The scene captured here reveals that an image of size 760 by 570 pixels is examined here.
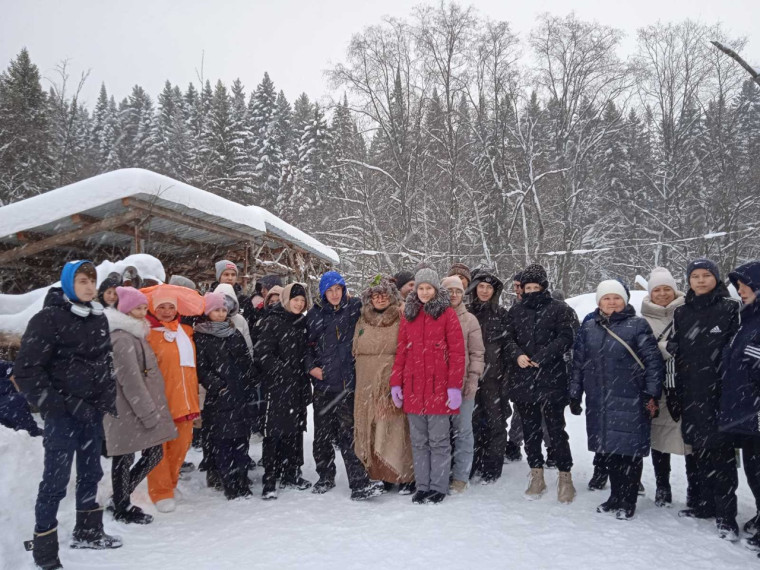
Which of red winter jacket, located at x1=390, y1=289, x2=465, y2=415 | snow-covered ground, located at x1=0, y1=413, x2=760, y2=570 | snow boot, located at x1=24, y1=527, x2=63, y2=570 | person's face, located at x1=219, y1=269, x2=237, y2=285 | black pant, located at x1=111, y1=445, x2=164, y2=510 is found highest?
person's face, located at x1=219, y1=269, x2=237, y2=285

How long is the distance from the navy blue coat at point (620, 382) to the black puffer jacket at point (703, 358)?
0.65ft

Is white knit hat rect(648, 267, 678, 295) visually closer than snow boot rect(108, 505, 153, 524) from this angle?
No

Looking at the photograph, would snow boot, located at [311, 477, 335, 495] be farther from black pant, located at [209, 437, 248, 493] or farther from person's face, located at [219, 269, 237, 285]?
person's face, located at [219, 269, 237, 285]

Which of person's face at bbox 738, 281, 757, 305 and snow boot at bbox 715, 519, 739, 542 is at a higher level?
person's face at bbox 738, 281, 757, 305

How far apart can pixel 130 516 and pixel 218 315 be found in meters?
1.82

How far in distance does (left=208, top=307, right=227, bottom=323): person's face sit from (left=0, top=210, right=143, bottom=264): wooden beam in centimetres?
356

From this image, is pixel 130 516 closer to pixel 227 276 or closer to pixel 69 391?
pixel 69 391

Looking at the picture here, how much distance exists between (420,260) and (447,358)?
14.7 m

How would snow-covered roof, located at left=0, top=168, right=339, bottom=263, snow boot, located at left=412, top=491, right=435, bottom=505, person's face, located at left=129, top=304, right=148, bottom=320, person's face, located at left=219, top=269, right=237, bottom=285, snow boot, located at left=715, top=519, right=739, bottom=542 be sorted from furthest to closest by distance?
snow-covered roof, located at left=0, top=168, right=339, bottom=263 → person's face, located at left=219, top=269, right=237, bottom=285 → snow boot, located at left=412, top=491, right=435, bottom=505 → person's face, located at left=129, top=304, right=148, bottom=320 → snow boot, located at left=715, top=519, right=739, bottom=542

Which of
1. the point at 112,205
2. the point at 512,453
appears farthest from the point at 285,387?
the point at 112,205

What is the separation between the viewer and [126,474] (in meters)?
3.96

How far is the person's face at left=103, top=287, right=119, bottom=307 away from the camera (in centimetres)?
426

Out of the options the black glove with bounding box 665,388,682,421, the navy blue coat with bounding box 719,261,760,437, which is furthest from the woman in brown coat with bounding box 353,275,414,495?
the navy blue coat with bounding box 719,261,760,437

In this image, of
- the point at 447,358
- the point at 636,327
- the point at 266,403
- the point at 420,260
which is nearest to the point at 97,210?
the point at 266,403
